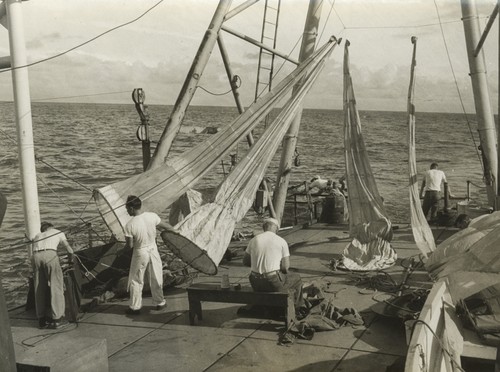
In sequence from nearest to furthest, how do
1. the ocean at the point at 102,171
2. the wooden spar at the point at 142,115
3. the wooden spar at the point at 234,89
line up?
the wooden spar at the point at 142,115, the wooden spar at the point at 234,89, the ocean at the point at 102,171

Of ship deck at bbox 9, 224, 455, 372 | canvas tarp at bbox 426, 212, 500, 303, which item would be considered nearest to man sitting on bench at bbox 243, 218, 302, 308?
ship deck at bbox 9, 224, 455, 372

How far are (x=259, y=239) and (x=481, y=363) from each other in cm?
340

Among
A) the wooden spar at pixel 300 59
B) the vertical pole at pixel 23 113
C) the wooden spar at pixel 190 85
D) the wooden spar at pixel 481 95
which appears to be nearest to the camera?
the vertical pole at pixel 23 113

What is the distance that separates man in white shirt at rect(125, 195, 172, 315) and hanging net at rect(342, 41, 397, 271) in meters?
4.09

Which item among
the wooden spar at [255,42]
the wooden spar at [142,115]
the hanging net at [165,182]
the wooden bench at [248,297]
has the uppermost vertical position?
the wooden spar at [255,42]

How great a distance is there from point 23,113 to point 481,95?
10.4m

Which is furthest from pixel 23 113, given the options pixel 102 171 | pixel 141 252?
pixel 102 171

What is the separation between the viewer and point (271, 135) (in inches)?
432

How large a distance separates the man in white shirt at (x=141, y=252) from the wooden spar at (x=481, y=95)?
845 cm

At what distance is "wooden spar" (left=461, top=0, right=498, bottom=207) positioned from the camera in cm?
1339

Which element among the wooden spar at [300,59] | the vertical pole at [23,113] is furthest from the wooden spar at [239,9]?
the vertical pole at [23,113]

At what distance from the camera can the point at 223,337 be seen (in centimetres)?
827

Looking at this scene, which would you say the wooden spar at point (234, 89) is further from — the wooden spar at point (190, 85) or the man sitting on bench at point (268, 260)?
the man sitting on bench at point (268, 260)

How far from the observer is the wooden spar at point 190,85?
10.3m
